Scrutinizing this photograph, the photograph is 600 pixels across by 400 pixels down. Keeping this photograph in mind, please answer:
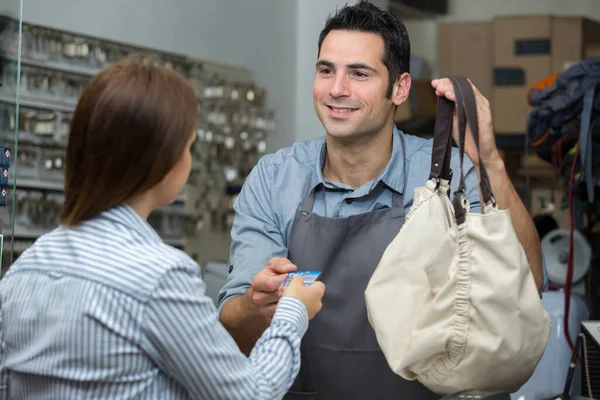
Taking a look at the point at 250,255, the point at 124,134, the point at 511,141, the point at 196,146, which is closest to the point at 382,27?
the point at 250,255

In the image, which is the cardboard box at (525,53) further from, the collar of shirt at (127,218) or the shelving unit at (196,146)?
the collar of shirt at (127,218)

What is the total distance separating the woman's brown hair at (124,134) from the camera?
134 centimetres

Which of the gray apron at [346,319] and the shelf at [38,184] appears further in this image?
the shelf at [38,184]

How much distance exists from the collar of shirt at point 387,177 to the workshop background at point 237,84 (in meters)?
1.67

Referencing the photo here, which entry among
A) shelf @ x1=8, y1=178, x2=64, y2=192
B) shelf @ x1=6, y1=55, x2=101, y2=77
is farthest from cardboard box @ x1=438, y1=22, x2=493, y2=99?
shelf @ x1=8, y1=178, x2=64, y2=192

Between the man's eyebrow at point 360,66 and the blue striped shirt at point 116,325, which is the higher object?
the man's eyebrow at point 360,66

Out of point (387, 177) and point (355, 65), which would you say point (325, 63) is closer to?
point (355, 65)

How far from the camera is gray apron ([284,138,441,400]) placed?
210 centimetres

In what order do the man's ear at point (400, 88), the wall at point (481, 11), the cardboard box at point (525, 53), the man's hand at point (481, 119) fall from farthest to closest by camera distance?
1. the wall at point (481, 11)
2. the cardboard box at point (525, 53)
3. the man's ear at point (400, 88)
4. the man's hand at point (481, 119)

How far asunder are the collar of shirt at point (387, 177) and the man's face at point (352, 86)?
89 millimetres

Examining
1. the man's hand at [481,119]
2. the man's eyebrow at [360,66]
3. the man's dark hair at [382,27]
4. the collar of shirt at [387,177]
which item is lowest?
the collar of shirt at [387,177]

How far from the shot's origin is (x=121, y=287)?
1.29 metres

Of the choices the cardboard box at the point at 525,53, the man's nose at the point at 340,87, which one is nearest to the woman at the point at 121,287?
the man's nose at the point at 340,87

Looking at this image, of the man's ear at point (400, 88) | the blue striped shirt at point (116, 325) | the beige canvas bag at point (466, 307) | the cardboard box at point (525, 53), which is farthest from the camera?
the cardboard box at point (525, 53)
